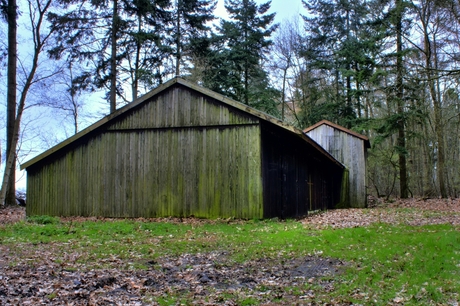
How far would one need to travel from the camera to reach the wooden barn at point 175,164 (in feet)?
44.3

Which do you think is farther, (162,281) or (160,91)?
(160,91)

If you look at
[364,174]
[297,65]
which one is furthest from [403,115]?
[297,65]

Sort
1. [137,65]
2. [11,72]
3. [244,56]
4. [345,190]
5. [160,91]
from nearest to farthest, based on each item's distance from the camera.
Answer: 1. [160,91]
2. [11,72]
3. [345,190]
4. [137,65]
5. [244,56]

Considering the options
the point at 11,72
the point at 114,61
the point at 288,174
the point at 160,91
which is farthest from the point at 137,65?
the point at 288,174

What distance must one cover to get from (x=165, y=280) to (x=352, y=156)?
16.4 metres

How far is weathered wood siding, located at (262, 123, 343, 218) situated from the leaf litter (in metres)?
6.19

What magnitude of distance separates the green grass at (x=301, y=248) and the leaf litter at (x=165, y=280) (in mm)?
172

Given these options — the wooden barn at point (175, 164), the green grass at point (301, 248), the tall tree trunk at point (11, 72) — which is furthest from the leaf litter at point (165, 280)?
the tall tree trunk at point (11, 72)

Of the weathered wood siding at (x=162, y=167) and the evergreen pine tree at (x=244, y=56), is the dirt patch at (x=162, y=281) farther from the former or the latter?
the evergreen pine tree at (x=244, y=56)

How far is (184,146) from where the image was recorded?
14219mm

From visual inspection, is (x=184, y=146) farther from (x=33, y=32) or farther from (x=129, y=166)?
(x=33, y=32)

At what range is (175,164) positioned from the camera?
1427cm

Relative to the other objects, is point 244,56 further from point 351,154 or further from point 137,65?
point 351,154

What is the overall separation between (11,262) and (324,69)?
26864mm
